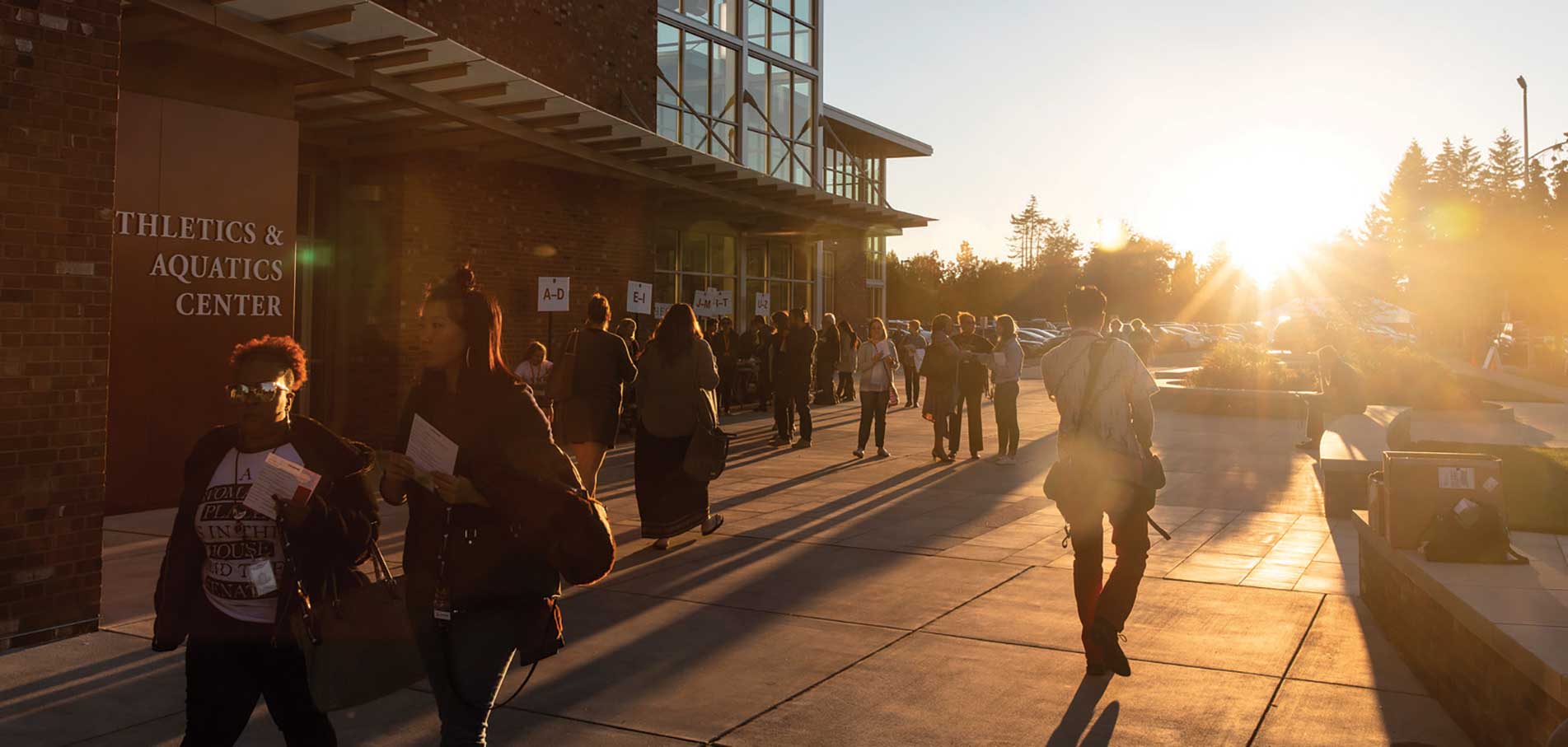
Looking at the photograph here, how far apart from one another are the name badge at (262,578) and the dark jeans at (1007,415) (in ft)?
37.0

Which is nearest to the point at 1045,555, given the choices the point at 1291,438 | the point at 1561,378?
the point at 1291,438

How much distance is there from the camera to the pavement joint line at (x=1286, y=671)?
15.8ft

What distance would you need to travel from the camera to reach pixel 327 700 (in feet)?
10.9

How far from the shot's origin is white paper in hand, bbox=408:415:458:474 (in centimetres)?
339

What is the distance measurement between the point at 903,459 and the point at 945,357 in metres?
1.41

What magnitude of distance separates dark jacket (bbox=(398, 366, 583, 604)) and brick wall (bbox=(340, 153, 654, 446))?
11836 mm

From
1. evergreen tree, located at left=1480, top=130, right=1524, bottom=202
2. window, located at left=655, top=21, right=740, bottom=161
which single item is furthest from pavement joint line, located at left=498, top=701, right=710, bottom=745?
evergreen tree, located at left=1480, top=130, right=1524, bottom=202

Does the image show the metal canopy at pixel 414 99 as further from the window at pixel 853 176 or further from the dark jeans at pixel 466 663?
the window at pixel 853 176

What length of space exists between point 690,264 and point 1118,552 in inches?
723

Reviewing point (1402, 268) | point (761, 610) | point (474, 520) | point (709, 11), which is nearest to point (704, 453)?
point (761, 610)

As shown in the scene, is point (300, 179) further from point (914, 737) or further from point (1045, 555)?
point (914, 737)

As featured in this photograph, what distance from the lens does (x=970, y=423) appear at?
1448 cm

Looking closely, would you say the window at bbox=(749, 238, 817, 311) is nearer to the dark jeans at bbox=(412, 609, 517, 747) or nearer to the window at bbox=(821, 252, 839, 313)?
the window at bbox=(821, 252, 839, 313)

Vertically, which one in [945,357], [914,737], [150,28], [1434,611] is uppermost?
[150,28]
